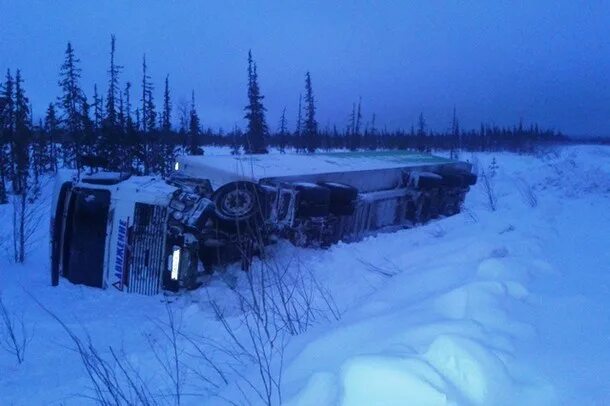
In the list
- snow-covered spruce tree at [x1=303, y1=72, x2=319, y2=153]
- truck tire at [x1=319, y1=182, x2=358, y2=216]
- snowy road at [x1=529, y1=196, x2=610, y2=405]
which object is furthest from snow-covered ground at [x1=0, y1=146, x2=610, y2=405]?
snow-covered spruce tree at [x1=303, y1=72, x2=319, y2=153]

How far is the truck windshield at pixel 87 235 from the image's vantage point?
6.06 meters

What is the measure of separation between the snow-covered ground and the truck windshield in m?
0.22

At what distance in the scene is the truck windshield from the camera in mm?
6059

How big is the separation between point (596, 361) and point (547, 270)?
1828mm

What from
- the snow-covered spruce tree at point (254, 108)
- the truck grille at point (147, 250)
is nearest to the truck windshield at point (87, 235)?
the truck grille at point (147, 250)

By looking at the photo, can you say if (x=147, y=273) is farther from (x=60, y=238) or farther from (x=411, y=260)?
(x=411, y=260)

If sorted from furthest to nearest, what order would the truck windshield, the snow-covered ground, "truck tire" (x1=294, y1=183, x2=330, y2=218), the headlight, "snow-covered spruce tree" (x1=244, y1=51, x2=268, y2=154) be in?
"snow-covered spruce tree" (x1=244, y1=51, x2=268, y2=154) < "truck tire" (x1=294, y1=183, x2=330, y2=218) < the truck windshield < the headlight < the snow-covered ground

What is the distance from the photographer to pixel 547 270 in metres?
3.94

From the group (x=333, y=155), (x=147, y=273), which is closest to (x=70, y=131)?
(x=333, y=155)

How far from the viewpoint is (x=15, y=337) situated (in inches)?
179

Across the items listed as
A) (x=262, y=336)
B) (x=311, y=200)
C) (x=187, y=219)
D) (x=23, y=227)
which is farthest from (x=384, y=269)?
(x=23, y=227)

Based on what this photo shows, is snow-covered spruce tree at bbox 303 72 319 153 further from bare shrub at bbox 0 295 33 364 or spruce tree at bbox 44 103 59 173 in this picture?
bare shrub at bbox 0 295 33 364

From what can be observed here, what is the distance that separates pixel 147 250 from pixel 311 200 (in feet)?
7.93

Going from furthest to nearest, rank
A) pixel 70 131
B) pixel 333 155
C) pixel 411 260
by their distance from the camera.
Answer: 1. pixel 70 131
2. pixel 333 155
3. pixel 411 260
